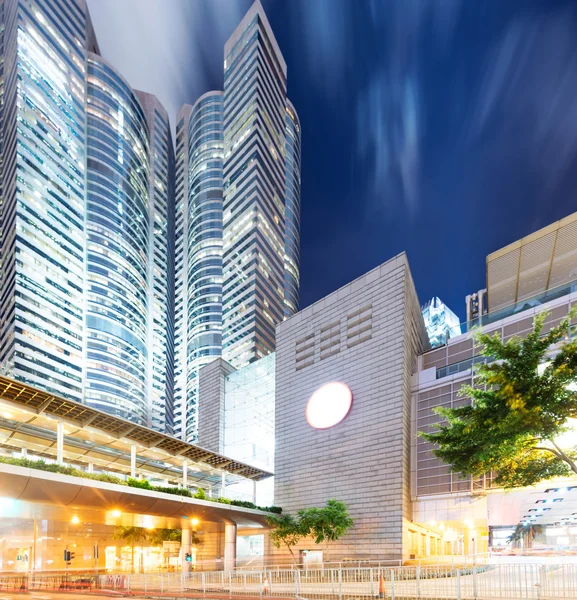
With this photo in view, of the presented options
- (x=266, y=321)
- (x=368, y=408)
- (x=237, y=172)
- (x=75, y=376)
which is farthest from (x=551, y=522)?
(x=237, y=172)

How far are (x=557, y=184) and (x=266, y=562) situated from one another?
3426 inches

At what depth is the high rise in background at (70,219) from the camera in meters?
119

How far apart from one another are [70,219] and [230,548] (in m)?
115

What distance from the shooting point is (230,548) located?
3597 centimetres

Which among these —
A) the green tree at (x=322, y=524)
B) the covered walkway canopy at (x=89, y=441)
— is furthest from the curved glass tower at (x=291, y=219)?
the green tree at (x=322, y=524)

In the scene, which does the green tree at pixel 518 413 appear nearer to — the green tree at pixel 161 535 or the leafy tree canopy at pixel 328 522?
the leafy tree canopy at pixel 328 522

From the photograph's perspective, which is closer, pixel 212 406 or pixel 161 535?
pixel 161 535

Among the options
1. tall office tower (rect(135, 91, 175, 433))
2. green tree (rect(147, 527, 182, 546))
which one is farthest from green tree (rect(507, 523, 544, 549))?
tall office tower (rect(135, 91, 175, 433))

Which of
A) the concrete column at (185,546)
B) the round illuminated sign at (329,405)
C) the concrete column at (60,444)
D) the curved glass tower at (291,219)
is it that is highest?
the curved glass tower at (291,219)

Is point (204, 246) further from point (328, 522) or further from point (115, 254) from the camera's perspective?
point (328, 522)

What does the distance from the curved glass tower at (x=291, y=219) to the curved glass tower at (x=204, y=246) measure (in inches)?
815

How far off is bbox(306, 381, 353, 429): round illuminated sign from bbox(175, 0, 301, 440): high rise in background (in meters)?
86.3

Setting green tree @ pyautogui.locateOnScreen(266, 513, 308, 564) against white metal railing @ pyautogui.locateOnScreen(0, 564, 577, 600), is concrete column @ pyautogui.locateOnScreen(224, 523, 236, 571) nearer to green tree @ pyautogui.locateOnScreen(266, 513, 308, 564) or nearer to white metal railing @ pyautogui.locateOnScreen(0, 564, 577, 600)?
green tree @ pyautogui.locateOnScreen(266, 513, 308, 564)

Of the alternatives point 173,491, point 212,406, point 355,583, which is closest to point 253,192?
point 212,406
